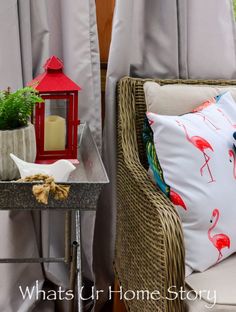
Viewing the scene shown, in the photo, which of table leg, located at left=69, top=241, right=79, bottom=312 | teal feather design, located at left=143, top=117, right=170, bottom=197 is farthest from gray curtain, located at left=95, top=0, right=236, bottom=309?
table leg, located at left=69, top=241, right=79, bottom=312

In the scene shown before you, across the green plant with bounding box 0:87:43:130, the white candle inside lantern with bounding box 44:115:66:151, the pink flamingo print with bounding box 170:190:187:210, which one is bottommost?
the pink flamingo print with bounding box 170:190:187:210

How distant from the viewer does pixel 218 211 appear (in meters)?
1.24

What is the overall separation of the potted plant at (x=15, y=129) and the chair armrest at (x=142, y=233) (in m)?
0.32

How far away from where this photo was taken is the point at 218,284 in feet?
3.74

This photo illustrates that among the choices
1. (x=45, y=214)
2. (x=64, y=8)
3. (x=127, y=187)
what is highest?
(x=64, y=8)

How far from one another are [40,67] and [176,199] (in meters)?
0.67

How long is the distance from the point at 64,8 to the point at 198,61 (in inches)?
19.1

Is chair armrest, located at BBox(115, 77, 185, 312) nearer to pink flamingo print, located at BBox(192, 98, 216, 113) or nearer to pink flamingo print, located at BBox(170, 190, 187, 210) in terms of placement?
pink flamingo print, located at BBox(170, 190, 187, 210)

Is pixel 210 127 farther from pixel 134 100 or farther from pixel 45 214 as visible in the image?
pixel 45 214

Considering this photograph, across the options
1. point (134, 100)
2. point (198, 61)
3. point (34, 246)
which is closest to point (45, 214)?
point (34, 246)

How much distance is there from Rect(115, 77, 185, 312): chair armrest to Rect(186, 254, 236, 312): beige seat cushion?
62 mm

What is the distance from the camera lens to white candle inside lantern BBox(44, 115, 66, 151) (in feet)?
4.33

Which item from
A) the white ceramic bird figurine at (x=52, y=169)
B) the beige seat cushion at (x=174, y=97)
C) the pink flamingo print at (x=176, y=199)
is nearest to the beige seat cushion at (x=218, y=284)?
the pink flamingo print at (x=176, y=199)

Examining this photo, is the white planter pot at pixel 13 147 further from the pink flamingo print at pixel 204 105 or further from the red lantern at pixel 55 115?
the pink flamingo print at pixel 204 105
